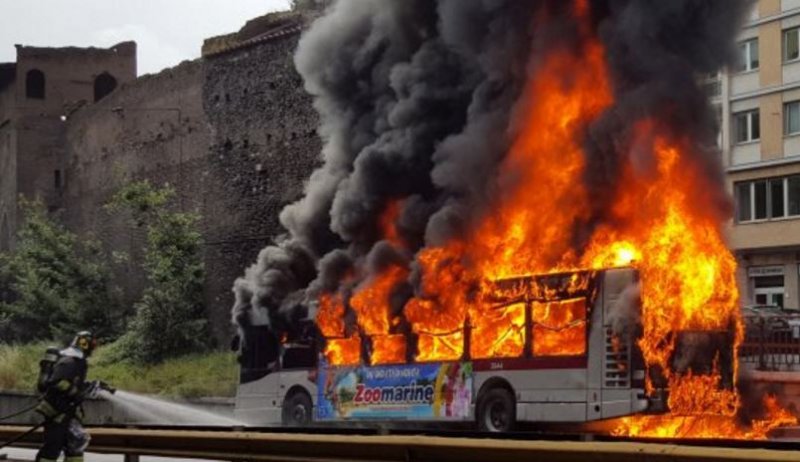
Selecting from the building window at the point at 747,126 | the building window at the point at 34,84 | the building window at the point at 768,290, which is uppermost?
the building window at the point at 34,84

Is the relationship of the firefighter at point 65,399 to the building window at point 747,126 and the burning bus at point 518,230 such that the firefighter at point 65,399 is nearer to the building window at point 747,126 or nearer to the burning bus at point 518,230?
the burning bus at point 518,230

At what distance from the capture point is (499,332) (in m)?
21.0

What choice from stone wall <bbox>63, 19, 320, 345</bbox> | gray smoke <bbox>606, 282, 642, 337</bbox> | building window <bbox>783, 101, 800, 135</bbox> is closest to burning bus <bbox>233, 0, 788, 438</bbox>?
gray smoke <bbox>606, 282, 642, 337</bbox>

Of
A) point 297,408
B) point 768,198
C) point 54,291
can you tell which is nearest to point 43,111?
point 54,291

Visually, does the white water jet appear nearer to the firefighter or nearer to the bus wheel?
the bus wheel

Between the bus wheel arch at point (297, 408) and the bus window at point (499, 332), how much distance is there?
4258mm

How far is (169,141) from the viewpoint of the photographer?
5734 cm

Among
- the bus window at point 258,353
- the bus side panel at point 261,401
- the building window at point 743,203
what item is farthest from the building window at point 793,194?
the bus side panel at point 261,401

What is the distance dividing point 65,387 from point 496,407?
744 centimetres

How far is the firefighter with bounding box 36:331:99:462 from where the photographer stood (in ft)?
51.3

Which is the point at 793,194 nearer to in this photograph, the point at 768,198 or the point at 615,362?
the point at 768,198

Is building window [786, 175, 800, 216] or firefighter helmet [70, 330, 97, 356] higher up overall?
building window [786, 175, 800, 216]

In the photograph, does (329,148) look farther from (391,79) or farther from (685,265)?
(685,265)

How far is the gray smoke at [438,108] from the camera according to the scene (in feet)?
70.6
